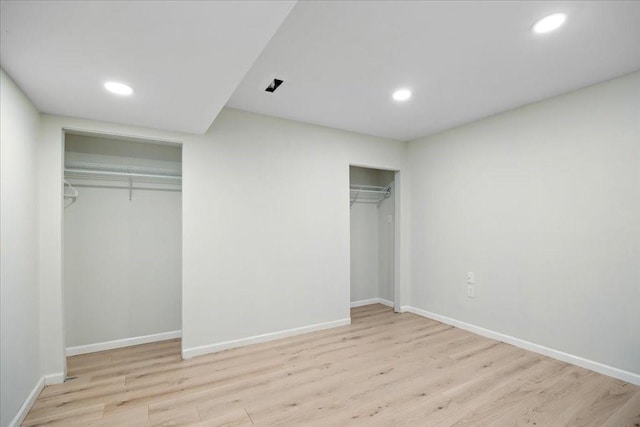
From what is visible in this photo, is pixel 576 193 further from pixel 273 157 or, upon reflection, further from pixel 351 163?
pixel 273 157

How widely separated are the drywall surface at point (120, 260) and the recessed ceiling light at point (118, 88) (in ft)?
4.05

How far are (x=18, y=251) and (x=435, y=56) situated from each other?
3051 millimetres

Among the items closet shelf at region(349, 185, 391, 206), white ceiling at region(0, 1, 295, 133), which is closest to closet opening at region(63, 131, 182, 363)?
white ceiling at region(0, 1, 295, 133)

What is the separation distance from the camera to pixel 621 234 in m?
2.33

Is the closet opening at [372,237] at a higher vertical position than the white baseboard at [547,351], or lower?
higher

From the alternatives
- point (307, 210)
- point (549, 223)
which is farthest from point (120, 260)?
point (549, 223)

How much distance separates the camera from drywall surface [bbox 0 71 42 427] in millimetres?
1711

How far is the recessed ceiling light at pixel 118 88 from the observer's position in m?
1.88

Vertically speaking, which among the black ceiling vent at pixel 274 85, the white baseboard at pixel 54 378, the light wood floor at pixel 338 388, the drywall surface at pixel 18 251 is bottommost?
the light wood floor at pixel 338 388

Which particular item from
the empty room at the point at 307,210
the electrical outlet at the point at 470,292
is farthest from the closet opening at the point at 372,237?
the electrical outlet at the point at 470,292

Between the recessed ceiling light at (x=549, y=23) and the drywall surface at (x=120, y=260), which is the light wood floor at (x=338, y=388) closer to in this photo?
the drywall surface at (x=120, y=260)

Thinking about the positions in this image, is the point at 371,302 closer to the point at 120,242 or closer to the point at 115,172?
the point at 120,242

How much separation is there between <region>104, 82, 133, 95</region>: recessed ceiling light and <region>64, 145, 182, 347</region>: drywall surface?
48.6 inches

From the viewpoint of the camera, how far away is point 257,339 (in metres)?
3.08
